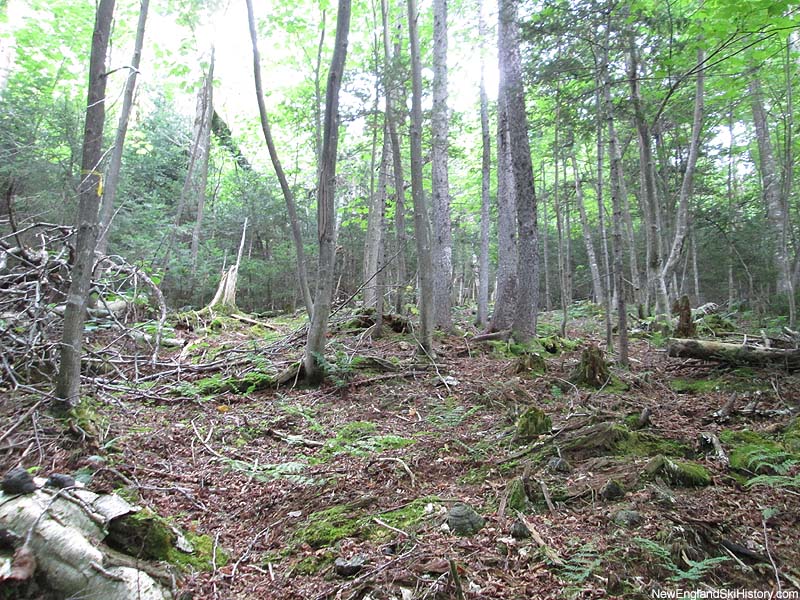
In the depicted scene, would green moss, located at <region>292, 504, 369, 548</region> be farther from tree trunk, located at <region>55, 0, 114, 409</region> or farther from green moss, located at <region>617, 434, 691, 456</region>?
tree trunk, located at <region>55, 0, 114, 409</region>

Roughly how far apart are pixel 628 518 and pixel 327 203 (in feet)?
18.0

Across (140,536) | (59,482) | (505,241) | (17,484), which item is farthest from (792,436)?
(505,241)

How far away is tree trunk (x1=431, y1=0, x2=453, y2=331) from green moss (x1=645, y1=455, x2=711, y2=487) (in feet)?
25.7

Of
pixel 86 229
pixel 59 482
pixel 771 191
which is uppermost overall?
pixel 771 191

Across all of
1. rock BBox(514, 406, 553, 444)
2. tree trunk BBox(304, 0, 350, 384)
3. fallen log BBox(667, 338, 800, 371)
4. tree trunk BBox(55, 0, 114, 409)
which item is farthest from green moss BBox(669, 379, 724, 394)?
tree trunk BBox(55, 0, 114, 409)

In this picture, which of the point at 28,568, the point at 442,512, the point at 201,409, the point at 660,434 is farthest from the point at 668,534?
the point at 201,409

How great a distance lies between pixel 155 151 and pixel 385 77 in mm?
12622

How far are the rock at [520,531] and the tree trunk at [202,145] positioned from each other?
46.8 feet

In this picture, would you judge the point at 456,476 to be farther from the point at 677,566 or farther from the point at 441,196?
the point at 441,196

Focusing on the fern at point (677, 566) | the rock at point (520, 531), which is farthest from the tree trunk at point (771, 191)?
the rock at point (520, 531)

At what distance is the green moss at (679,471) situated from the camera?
3113mm

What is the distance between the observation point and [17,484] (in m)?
2.43

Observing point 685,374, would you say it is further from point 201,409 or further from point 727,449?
point 201,409

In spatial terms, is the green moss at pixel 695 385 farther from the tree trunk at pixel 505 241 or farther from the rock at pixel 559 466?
the tree trunk at pixel 505 241
